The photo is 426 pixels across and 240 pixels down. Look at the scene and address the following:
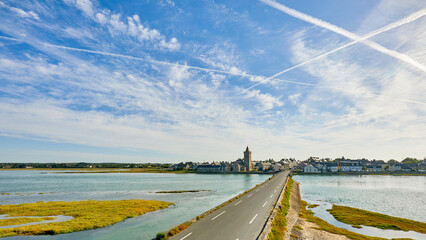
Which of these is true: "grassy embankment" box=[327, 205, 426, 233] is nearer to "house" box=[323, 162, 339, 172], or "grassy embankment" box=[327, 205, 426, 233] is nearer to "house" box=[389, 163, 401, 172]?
"house" box=[323, 162, 339, 172]

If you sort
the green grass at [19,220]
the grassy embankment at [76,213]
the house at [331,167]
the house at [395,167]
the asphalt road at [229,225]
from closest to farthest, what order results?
the asphalt road at [229,225] → the grassy embankment at [76,213] → the green grass at [19,220] → the house at [395,167] → the house at [331,167]

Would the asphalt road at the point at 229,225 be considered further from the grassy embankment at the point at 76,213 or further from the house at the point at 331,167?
the house at the point at 331,167

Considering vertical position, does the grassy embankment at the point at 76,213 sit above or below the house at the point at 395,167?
below

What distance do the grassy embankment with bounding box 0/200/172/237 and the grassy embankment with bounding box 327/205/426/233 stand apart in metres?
31.7

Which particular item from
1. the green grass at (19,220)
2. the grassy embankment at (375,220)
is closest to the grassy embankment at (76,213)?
the green grass at (19,220)

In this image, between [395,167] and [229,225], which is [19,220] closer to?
[229,225]

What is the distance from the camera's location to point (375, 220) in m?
36.4

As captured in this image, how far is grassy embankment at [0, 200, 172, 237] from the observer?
29.4m

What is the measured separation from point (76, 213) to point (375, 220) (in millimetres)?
47185

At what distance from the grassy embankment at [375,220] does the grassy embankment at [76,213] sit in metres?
31.7

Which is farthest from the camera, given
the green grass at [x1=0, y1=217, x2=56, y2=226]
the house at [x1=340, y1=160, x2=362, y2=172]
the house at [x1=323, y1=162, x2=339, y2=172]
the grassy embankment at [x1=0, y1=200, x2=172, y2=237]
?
the house at [x1=323, y1=162, x2=339, y2=172]

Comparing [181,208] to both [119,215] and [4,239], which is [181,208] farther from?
[4,239]

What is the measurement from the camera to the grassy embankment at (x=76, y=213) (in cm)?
2941

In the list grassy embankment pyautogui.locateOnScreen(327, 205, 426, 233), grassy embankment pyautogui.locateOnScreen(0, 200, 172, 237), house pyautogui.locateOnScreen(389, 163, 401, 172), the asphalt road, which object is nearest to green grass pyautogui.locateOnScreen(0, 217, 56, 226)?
grassy embankment pyautogui.locateOnScreen(0, 200, 172, 237)
